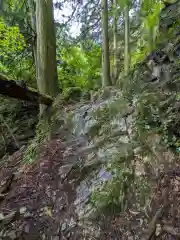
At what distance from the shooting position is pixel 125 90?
16.5 feet

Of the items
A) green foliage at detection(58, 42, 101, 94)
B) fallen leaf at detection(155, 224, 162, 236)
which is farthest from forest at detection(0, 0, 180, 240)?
green foliage at detection(58, 42, 101, 94)

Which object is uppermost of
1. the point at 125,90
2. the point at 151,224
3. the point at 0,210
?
the point at 125,90

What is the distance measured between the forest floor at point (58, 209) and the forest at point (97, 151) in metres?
0.01

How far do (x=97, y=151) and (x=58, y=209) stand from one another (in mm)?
1090

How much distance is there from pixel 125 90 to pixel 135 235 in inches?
126

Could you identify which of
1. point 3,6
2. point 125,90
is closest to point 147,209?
point 125,90

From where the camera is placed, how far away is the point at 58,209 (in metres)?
3.13

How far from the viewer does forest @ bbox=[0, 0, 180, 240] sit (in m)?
2.70

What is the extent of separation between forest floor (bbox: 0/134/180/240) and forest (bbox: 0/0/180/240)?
0.01m

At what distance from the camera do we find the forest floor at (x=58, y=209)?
2.45 meters

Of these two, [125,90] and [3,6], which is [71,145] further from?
[3,6]

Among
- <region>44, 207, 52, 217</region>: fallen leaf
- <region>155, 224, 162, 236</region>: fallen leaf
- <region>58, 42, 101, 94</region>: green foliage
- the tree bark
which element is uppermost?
<region>58, 42, 101, 94</region>: green foliage

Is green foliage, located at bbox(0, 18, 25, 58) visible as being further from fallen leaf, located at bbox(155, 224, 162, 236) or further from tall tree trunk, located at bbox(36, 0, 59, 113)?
fallen leaf, located at bbox(155, 224, 162, 236)

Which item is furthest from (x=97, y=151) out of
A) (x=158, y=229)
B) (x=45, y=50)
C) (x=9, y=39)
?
(x=9, y=39)
